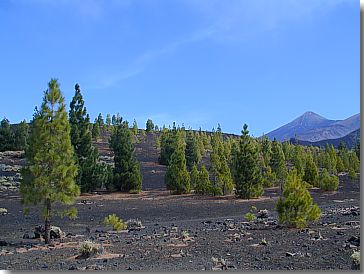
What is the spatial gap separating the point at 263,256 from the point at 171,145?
133 ft

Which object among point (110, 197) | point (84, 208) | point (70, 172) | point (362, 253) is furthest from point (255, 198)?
point (362, 253)

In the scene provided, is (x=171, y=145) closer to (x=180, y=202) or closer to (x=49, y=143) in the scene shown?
(x=180, y=202)

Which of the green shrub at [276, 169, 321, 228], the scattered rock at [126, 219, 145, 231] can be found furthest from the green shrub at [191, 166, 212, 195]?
the green shrub at [276, 169, 321, 228]

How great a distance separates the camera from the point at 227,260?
8.38 metres

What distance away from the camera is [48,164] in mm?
12227

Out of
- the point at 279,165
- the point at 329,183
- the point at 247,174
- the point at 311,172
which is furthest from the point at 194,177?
the point at 311,172

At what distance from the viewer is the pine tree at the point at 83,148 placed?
3092 centimetres

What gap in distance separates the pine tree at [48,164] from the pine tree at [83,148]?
59.1 feet

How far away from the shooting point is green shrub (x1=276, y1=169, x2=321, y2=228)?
43.6 feet

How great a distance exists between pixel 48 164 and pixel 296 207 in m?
7.27

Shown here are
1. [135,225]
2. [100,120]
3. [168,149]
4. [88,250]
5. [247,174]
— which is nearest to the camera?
[88,250]

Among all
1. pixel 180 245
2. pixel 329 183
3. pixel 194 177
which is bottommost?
pixel 180 245

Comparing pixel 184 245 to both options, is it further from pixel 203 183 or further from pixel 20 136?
pixel 20 136

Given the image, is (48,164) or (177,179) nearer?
(48,164)
